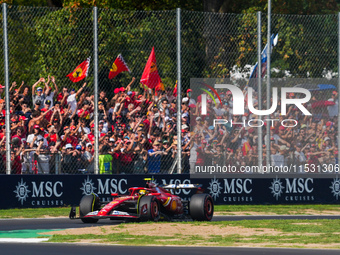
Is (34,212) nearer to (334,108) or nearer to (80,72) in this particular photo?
(80,72)

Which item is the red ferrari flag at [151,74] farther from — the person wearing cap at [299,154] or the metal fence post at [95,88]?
the person wearing cap at [299,154]

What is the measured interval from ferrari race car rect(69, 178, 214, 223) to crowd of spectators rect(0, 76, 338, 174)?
318 centimetres

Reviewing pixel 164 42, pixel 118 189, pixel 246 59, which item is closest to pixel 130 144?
pixel 118 189

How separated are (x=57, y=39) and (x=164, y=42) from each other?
2974 mm

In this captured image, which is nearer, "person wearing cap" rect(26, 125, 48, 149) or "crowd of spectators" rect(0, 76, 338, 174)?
"person wearing cap" rect(26, 125, 48, 149)

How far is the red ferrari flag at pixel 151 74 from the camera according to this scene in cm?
2038

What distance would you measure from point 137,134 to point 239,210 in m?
3.48

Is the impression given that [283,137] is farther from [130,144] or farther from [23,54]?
[23,54]

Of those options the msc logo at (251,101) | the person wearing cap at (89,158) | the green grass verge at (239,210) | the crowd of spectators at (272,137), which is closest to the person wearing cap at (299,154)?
the crowd of spectators at (272,137)

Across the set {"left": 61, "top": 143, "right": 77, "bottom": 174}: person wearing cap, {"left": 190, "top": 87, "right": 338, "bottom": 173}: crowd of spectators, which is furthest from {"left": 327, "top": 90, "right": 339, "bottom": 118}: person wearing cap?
{"left": 61, "top": 143, "right": 77, "bottom": 174}: person wearing cap

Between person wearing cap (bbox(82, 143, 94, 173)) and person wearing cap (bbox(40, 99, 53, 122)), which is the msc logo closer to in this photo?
person wearing cap (bbox(82, 143, 94, 173))

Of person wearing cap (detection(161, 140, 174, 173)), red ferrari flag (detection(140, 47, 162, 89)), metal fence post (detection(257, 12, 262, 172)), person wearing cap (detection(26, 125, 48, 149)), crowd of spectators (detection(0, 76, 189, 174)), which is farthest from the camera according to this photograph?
metal fence post (detection(257, 12, 262, 172))

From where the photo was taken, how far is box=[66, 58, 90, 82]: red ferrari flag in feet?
65.2

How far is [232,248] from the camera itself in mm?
11523
